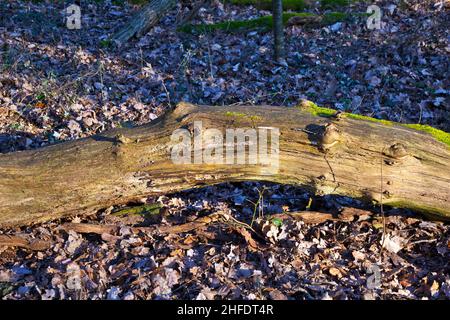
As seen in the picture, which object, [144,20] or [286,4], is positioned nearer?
[144,20]

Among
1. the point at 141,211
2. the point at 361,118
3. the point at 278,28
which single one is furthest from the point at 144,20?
the point at 361,118

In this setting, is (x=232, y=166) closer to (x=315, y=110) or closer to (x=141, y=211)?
(x=315, y=110)

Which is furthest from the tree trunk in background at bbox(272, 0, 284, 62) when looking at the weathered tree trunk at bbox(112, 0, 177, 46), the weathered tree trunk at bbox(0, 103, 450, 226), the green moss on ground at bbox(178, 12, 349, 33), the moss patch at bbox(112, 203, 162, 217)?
the moss patch at bbox(112, 203, 162, 217)

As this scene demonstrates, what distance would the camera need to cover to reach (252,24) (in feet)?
32.7

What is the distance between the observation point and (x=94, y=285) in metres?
4.19

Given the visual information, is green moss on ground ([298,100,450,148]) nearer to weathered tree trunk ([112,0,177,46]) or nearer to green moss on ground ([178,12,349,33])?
green moss on ground ([178,12,349,33])

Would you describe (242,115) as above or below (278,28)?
below

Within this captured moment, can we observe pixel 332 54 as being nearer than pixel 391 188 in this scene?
No

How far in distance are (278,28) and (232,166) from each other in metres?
4.42

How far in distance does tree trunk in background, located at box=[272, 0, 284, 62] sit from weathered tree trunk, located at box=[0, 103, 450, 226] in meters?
3.84

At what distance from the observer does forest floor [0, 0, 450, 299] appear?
4281 mm

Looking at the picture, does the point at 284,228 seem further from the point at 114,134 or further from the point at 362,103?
the point at 362,103

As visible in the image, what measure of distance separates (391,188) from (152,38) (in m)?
6.77
